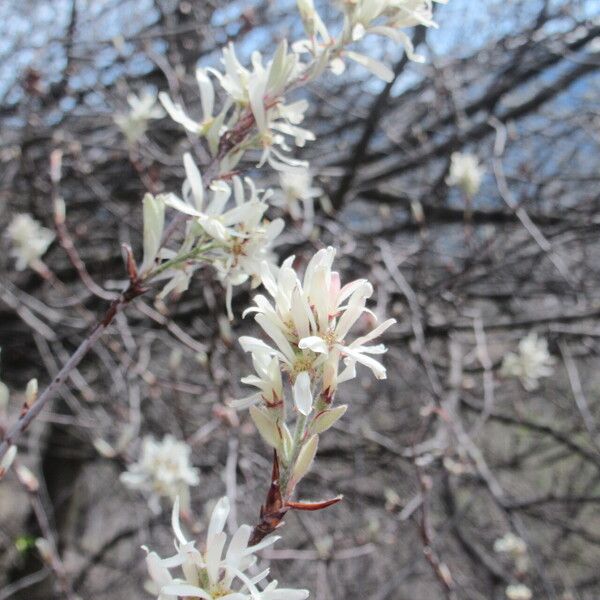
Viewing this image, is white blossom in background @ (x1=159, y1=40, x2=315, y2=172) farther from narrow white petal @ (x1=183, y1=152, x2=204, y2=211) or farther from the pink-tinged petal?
the pink-tinged petal

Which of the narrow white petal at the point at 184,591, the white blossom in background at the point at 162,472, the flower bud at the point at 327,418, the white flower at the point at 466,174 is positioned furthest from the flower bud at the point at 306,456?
the white flower at the point at 466,174

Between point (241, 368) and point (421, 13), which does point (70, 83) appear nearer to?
point (241, 368)

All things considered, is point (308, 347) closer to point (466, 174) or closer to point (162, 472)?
point (162, 472)

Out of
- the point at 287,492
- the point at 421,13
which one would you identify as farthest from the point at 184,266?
the point at 421,13

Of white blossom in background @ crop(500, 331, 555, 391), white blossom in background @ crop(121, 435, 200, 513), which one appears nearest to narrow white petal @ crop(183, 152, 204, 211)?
white blossom in background @ crop(121, 435, 200, 513)

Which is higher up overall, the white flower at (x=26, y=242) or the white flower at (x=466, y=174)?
the white flower at (x=26, y=242)

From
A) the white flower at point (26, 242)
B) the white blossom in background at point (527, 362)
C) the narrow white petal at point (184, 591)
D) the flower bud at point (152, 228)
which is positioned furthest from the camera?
the white blossom in background at point (527, 362)

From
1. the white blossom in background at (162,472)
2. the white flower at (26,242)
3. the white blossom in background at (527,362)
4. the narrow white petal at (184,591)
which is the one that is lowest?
the white blossom in background at (527,362)

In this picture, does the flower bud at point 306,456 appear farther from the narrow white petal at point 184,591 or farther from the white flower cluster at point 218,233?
the white flower cluster at point 218,233
